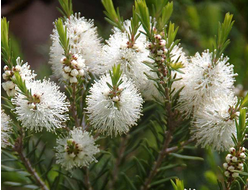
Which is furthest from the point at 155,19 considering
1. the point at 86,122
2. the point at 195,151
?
the point at 195,151

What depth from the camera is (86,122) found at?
0.65 meters

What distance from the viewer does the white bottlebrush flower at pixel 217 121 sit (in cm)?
63

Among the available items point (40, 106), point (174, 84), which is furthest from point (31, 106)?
point (174, 84)

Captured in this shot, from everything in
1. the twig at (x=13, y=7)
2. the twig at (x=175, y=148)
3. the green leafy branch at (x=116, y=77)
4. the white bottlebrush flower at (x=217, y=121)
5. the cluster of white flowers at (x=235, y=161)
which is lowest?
the cluster of white flowers at (x=235, y=161)

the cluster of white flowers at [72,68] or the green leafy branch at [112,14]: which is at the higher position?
the green leafy branch at [112,14]

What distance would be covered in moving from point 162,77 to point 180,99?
0.18 ft

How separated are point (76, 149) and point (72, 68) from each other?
129 mm

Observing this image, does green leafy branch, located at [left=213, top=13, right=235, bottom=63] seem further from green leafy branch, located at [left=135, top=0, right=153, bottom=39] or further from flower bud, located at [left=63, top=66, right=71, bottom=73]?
flower bud, located at [left=63, top=66, right=71, bottom=73]

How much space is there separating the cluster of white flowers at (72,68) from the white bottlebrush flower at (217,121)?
202 mm

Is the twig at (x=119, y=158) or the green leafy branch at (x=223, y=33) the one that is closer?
the green leafy branch at (x=223, y=33)

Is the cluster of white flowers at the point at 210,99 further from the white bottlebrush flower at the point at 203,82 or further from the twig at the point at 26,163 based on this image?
the twig at the point at 26,163

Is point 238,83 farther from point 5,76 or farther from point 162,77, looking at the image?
point 5,76

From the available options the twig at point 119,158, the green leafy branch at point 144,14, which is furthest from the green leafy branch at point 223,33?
the twig at point 119,158

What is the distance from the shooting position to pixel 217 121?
63 centimetres
